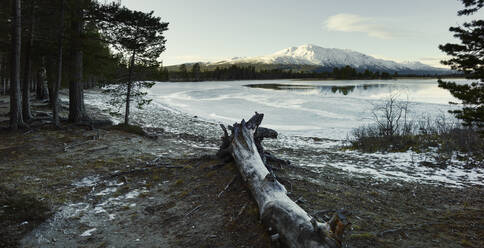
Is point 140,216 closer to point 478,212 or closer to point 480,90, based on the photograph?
point 478,212

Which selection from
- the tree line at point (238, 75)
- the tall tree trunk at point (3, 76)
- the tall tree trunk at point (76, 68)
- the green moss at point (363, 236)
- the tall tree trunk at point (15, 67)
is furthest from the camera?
the tree line at point (238, 75)

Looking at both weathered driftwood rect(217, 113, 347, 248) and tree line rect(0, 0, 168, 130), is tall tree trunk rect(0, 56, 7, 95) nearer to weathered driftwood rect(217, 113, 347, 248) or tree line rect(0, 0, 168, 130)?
tree line rect(0, 0, 168, 130)

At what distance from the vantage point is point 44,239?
4641 millimetres

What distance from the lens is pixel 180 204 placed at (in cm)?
588

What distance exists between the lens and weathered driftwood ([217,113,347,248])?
3.41 m

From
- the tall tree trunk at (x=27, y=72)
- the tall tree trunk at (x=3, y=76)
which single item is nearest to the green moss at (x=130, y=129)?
the tall tree trunk at (x=27, y=72)

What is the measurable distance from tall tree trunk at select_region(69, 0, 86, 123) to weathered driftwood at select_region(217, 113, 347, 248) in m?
11.0

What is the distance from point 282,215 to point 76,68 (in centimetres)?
1381

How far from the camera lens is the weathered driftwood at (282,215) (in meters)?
3.41

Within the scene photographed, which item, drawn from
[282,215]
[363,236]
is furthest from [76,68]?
[363,236]

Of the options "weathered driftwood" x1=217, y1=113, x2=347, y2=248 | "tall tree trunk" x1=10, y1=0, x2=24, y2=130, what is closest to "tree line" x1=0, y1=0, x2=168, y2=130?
"tall tree trunk" x1=10, y1=0, x2=24, y2=130

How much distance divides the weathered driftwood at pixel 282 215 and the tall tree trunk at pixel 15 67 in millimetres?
11079

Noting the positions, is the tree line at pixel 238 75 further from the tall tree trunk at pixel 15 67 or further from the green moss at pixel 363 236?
the green moss at pixel 363 236

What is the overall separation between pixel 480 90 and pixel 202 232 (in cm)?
807
